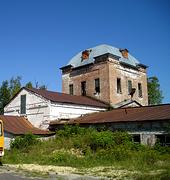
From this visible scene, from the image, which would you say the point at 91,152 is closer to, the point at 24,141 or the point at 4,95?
the point at 24,141

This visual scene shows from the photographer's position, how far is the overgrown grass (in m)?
16.4

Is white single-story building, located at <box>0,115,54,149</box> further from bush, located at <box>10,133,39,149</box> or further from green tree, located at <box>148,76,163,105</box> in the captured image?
green tree, located at <box>148,76,163,105</box>

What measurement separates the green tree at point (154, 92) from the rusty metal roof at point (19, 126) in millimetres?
30320

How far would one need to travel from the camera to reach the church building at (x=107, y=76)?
3594 centimetres

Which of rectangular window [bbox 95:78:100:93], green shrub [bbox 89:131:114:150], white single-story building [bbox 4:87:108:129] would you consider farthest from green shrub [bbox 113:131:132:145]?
rectangular window [bbox 95:78:100:93]

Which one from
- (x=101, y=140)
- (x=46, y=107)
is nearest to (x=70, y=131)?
(x=101, y=140)

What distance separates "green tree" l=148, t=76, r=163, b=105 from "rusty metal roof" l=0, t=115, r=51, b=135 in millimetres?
30320

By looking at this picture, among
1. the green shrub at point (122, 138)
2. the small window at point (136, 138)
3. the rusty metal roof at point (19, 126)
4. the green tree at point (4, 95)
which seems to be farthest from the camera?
the green tree at point (4, 95)

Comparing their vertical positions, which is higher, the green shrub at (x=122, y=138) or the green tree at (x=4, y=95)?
the green tree at (x=4, y=95)

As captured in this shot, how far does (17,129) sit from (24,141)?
11.6ft

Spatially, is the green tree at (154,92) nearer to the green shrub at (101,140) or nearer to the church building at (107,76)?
the church building at (107,76)

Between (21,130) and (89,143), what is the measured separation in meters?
8.05

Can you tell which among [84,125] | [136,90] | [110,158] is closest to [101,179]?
[110,158]

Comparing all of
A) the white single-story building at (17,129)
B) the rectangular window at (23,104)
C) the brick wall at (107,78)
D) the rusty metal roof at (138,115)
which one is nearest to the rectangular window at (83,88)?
the brick wall at (107,78)
